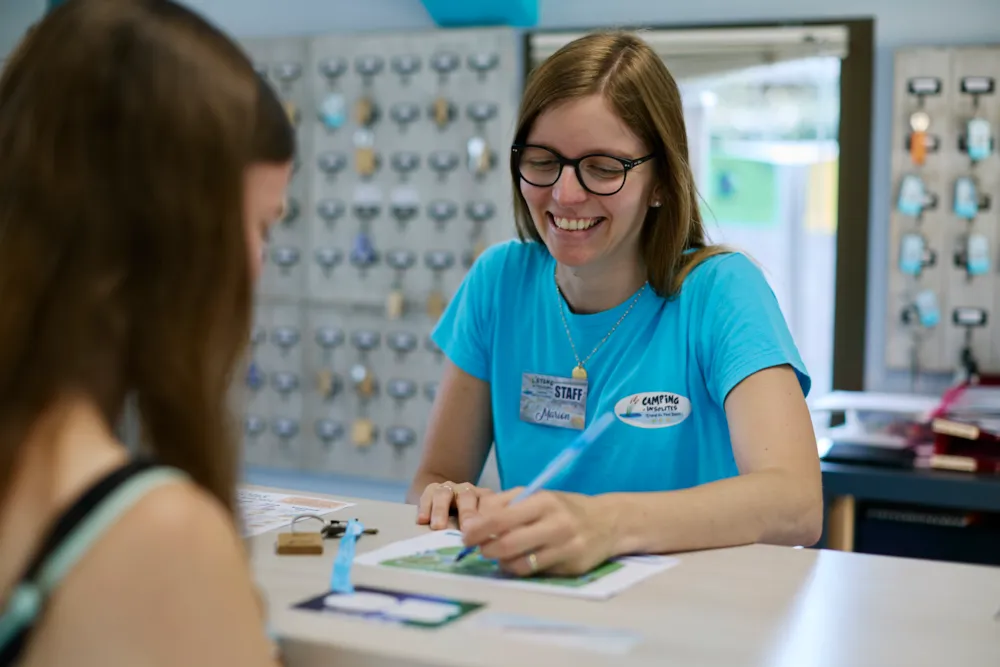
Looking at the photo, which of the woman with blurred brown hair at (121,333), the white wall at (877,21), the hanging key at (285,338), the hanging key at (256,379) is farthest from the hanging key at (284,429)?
the woman with blurred brown hair at (121,333)

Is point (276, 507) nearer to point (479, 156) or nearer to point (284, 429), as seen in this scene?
point (479, 156)

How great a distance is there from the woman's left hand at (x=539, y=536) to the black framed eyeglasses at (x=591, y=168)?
64 cm

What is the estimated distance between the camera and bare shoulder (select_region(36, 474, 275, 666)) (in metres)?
0.68

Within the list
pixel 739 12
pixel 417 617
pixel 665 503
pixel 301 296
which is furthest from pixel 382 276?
pixel 417 617

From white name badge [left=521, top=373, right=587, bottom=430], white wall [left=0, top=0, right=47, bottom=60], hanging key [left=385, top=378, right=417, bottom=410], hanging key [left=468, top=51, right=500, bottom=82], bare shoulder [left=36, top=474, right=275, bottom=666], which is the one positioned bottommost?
hanging key [left=385, top=378, right=417, bottom=410]

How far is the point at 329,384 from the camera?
4.12 meters

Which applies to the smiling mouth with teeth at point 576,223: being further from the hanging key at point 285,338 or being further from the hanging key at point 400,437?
the hanging key at point 285,338

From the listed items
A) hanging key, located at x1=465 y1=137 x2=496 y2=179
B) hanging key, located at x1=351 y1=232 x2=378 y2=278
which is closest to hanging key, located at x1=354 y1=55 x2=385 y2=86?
hanging key, located at x1=465 y1=137 x2=496 y2=179

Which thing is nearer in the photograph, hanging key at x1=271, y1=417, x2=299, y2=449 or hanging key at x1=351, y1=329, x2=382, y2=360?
hanging key at x1=351, y1=329, x2=382, y2=360

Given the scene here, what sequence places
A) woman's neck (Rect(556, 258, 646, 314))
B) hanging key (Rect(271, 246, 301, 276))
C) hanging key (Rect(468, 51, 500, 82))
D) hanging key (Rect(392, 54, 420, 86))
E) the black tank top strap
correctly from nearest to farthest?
the black tank top strap
woman's neck (Rect(556, 258, 646, 314))
hanging key (Rect(468, 51, 500, 82))
hanging key (Rect(392, 54, 420, 86))
hanging key (Rect(271, 246, 301, 276))

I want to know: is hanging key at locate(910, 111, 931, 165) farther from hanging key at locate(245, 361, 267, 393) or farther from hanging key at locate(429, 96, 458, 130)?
hanging key at locate(245, 361, 267, 393)

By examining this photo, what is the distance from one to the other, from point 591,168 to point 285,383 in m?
2.65

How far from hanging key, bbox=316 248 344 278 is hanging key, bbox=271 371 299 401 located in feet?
1.36

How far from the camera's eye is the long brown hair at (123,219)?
0.75 m
